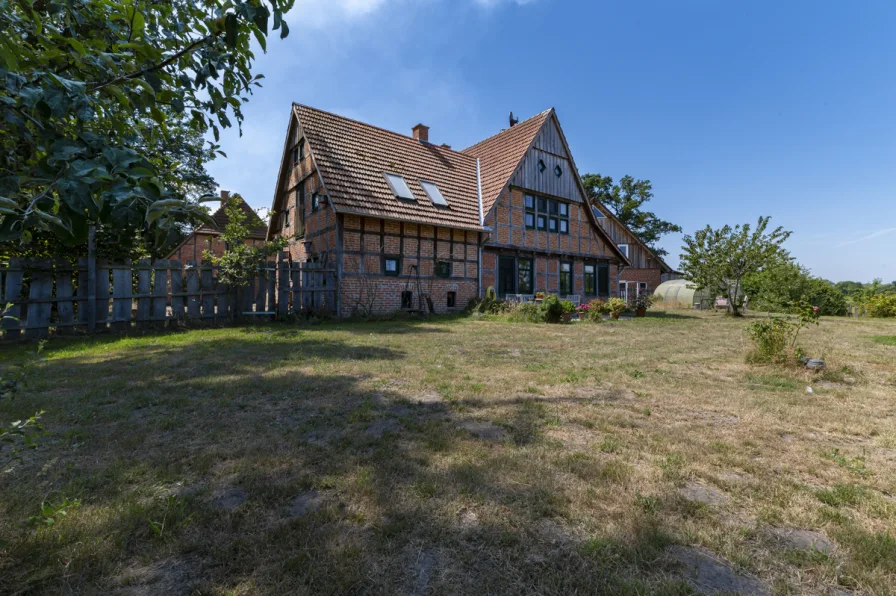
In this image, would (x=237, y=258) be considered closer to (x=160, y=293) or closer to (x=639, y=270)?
(x=160, y=293)

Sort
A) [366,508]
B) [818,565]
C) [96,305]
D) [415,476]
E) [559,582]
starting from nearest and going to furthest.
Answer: [559,582] → [818,565] → [366,508] → [415,476] → [96,305]

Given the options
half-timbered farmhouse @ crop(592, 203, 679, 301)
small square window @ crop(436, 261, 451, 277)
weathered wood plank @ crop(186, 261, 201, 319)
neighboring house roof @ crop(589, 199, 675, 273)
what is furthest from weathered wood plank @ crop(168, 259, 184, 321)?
half-timbered farmhouse @ crop(592, 203, 679, 301)

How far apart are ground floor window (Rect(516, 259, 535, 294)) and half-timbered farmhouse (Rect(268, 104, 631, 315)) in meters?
0.05

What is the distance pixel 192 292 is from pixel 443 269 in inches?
327

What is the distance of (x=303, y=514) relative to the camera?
203 cm

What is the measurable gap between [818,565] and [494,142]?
20622 millimetres

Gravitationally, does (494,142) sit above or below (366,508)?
above

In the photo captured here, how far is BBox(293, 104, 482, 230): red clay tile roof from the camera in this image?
1321 centimetres

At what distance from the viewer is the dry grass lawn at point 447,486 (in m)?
1.64

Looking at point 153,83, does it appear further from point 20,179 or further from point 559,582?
point 559,582

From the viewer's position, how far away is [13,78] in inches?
49.0

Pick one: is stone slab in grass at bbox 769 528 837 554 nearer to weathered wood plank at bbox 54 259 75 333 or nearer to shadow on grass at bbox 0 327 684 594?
shadow on grass at bbox 0 327 684 594

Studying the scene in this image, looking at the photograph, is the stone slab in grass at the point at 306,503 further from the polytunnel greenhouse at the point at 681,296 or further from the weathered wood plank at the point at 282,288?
the polytunnel greenhouse at the point at 681,296

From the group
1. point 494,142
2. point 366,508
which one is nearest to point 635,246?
point 494,142
